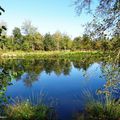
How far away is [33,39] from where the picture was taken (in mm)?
73000

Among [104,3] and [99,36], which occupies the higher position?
[104,3]

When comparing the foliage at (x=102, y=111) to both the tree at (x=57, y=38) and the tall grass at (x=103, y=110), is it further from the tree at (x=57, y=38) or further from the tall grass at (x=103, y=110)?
the tree at (x=57, y=38)

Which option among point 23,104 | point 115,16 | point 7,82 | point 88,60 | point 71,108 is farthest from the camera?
point 71,108

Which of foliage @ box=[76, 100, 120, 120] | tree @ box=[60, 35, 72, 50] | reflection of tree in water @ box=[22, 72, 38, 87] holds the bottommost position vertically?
reflection of tree in water @ box=[22, 72, 38, 87]

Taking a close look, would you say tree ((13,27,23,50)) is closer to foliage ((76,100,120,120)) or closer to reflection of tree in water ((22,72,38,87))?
reflection of tree in water ((22,72,38,87))

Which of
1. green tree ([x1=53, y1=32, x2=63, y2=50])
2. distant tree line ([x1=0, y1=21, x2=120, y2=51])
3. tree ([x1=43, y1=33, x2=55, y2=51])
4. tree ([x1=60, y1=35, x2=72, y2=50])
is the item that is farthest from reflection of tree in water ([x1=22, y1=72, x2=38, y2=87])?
tree ([x1=60, y1=35, x2=72, y2=50])

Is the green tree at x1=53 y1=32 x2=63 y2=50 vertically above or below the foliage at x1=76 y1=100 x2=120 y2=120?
above

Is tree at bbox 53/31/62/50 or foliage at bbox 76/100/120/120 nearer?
foliage at bbox 76/100/120/120

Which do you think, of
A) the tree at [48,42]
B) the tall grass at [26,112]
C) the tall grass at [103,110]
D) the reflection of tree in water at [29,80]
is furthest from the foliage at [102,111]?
the tree at [48,42]

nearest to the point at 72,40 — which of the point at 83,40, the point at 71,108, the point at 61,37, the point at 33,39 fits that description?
the point at 61,37

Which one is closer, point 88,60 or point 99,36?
point 99,36

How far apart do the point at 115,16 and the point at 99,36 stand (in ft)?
2.58

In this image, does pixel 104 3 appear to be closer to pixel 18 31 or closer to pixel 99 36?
pixel 99 36

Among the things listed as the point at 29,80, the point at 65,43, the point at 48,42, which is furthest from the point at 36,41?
the point at 29,80
